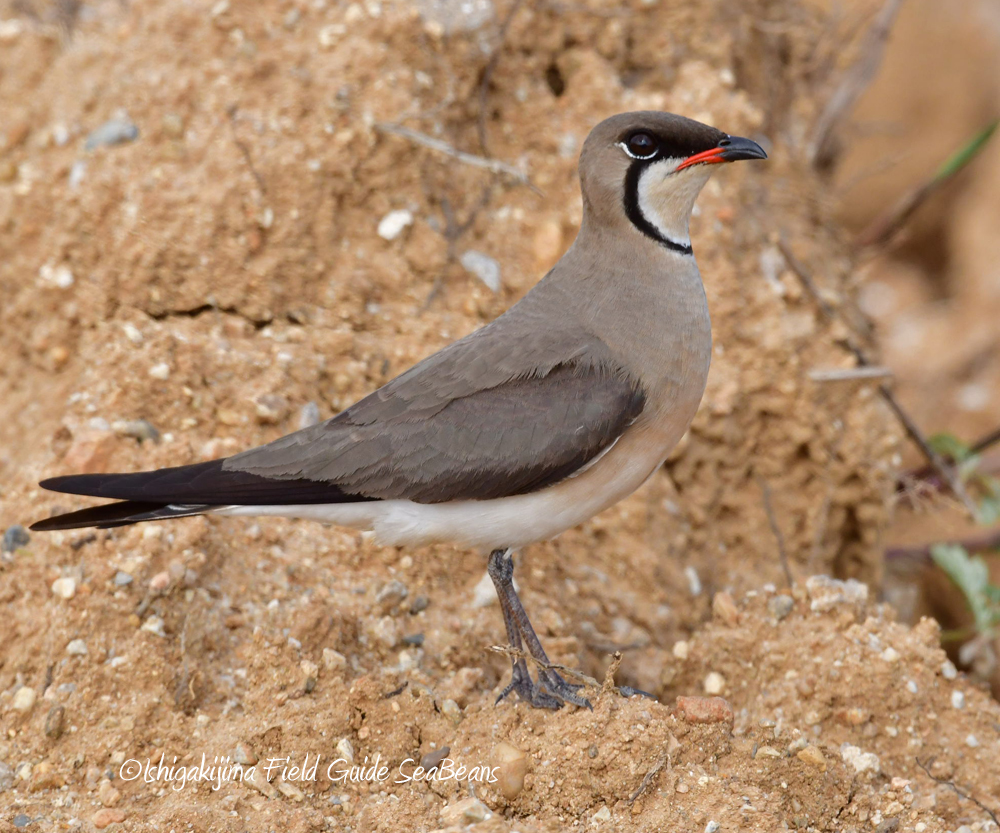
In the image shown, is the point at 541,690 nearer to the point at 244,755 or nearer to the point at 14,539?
the point at 244,755

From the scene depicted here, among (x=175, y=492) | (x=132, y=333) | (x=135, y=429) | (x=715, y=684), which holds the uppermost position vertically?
(x=175, y=492)

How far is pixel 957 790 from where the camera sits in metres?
4.02

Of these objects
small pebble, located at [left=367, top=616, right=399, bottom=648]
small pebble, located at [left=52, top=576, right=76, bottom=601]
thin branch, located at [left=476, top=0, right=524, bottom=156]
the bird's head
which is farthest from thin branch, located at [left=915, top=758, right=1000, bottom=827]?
thin branch, located at [left=476, top=0, right=524, bottom=156]

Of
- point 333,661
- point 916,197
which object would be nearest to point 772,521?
point 916,197

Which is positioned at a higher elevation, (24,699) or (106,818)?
(106,818)

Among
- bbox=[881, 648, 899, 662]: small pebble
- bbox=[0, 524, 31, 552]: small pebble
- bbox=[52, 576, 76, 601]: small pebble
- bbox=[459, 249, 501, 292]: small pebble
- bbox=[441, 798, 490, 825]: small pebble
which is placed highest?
bbox=[459, 249, 501, 292]: small pebble

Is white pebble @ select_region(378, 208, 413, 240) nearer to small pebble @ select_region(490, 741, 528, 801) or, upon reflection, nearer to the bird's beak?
the bird's beak

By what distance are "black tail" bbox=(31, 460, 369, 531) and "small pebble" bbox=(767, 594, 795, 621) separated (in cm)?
189

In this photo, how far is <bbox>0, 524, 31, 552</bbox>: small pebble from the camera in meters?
4.57

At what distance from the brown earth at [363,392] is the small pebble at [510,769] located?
34mm

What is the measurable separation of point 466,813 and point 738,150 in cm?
264

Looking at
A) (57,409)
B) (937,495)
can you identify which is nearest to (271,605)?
(57,409)

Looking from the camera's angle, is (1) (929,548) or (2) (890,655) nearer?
(2) (890,655)

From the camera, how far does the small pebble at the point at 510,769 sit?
3.73m
